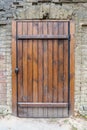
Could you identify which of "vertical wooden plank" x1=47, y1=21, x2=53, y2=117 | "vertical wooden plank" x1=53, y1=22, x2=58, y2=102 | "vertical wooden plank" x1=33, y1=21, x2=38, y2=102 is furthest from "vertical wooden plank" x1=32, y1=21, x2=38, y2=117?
"vertical wooden plank" x1=53, y1=22, x2=58, y2=102

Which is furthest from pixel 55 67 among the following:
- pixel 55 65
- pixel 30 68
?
pixel 30 68

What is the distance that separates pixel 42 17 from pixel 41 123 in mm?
2137

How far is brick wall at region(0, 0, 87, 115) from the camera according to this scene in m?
5.32

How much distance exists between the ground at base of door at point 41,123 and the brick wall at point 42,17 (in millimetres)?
243

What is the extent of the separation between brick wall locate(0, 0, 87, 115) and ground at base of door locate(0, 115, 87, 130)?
0.24m

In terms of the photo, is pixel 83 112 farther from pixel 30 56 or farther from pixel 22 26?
pixel 22 26

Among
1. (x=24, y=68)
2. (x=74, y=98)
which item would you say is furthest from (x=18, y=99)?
(x=74, y=98)

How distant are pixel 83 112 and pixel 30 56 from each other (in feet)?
5.28

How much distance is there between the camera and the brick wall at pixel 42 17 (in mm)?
5320

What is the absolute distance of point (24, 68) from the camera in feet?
17.7

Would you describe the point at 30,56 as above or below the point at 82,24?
below

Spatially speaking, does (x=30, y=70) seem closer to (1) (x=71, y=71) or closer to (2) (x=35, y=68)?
(2) (x=35, y=68)

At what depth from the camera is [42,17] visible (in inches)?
209

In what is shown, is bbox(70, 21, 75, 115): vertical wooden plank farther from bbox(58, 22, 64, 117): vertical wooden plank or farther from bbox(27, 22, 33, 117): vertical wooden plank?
bbox(27, 22, 33, 117): vertical wooden plank
